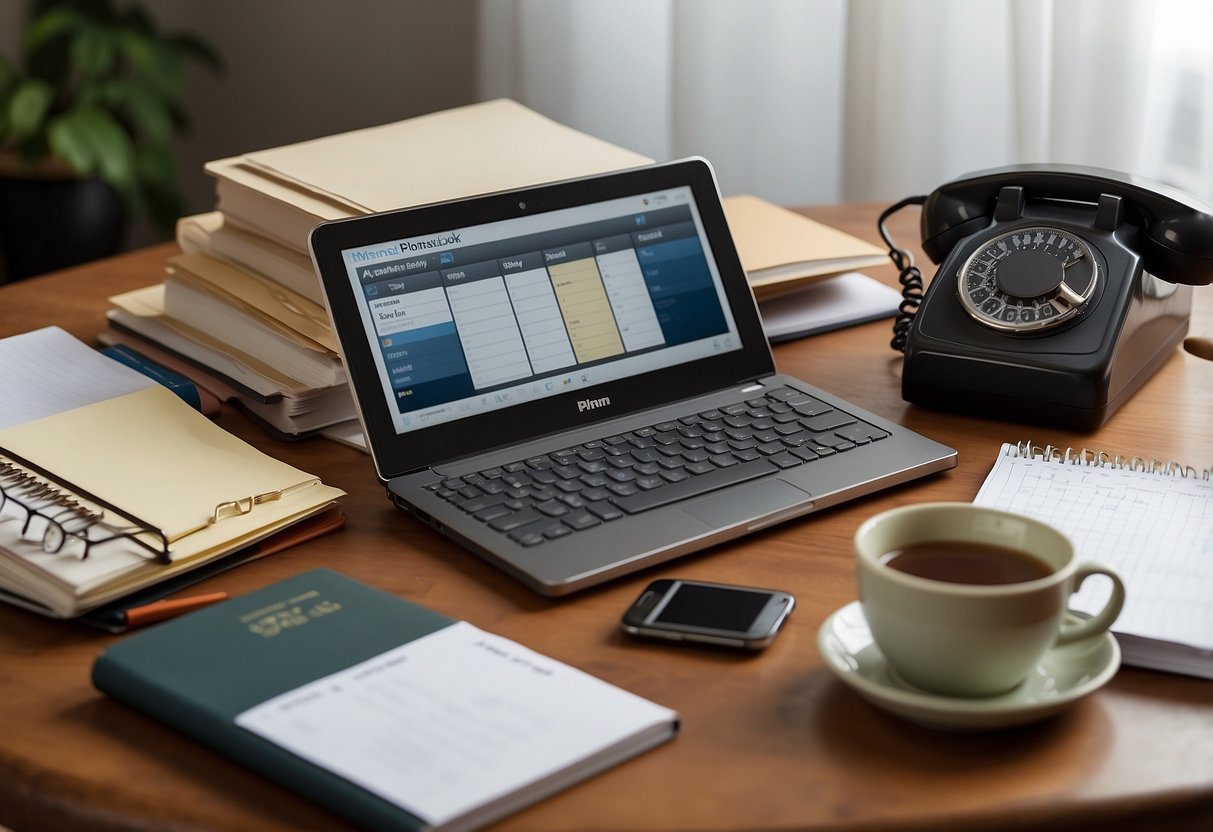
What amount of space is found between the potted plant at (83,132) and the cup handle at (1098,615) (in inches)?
89.8

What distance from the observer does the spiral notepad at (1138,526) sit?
0.72 m

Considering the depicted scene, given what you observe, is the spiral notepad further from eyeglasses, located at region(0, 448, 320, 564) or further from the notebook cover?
eyeglasses, located at region(0, 448, 320, 564)

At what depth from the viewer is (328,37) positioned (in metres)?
2.89

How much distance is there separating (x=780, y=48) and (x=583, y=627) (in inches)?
62.1

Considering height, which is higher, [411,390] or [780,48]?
[780,48]

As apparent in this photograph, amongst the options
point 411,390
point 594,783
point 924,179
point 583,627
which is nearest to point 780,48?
point 924,179

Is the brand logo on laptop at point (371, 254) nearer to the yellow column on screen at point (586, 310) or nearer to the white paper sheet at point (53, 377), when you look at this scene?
the yellow column on screen at point (586, 310)

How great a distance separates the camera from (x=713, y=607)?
78 centimetres

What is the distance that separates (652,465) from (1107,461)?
0.33m

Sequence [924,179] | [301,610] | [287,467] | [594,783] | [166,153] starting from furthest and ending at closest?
1. [166,153]
2. [924,179]
3. [287,467]
4. [301,610]
5. [594,783]

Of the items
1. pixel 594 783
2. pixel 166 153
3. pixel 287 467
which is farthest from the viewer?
pixel 166 153

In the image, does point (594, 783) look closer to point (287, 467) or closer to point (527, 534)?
point (527, 534)

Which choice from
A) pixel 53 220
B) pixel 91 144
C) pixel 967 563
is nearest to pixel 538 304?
pixel 967 563

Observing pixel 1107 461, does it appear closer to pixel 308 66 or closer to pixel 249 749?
pixel 249 749
